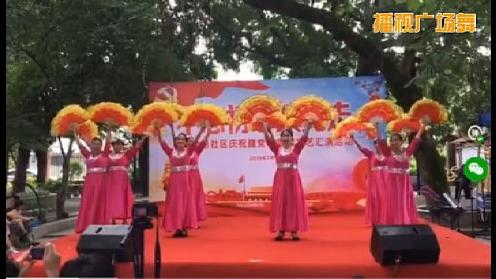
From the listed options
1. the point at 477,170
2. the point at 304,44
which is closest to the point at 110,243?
the point at 477,170

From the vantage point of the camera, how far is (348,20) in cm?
1138

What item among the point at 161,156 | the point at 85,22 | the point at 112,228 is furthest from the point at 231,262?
the point at 85,22

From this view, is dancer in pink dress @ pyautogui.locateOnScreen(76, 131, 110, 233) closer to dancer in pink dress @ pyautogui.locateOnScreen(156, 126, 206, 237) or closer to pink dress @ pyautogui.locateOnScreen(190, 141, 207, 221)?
dancer in pink dress @ pyautogui.locateOnScreen(156, 126, 206, 237)

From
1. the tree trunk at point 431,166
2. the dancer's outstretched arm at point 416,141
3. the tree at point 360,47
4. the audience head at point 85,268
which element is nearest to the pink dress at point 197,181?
the dancer's outstretched arm at point 416,141

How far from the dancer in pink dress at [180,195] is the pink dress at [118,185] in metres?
0.63

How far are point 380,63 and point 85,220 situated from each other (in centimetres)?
546

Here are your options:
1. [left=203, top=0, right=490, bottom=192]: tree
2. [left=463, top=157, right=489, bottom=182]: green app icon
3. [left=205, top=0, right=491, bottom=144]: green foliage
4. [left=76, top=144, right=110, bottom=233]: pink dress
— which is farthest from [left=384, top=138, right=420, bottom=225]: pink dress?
[left=76, top=144, right=110, bottom=233]: pink dress

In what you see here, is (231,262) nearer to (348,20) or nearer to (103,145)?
(103,145)

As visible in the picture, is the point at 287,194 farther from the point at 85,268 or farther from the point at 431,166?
the point at 431,166

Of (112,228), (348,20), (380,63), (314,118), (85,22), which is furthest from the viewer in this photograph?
(348,20)

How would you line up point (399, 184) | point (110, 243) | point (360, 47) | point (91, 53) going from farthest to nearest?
point (360, 47) → point (91, 53) → point (399, 184) → point (110, 243)

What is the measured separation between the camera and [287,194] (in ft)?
22.1

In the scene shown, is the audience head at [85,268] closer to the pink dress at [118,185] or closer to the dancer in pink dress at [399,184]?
the pink dress at [118,185]

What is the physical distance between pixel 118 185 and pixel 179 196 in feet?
2.91
